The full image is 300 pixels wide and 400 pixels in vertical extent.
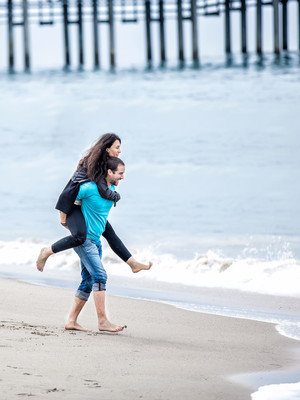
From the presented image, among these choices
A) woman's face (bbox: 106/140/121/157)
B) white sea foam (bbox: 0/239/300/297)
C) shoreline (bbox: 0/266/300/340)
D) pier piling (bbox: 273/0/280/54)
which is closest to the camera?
woman's face (bbox: 106/140/121/157)

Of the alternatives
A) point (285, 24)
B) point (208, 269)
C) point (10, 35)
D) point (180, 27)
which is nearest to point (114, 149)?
point (208, 269)

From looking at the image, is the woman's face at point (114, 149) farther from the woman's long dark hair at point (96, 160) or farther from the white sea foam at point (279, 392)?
the white sea foam at point (279, 392)

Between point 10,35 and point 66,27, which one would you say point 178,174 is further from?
point 10,35

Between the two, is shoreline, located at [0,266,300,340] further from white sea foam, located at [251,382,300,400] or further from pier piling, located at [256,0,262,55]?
pier piling, located at [256,0,262,55]

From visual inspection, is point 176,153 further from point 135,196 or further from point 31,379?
point 31,379

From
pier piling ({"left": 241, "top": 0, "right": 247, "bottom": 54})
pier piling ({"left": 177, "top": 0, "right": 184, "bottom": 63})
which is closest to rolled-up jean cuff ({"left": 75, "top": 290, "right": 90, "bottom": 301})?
pier piling ({"left": 177, "top": 0, "right": 184, "bottom": 63})

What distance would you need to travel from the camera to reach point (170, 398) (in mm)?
3555

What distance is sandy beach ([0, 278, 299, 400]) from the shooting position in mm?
3639

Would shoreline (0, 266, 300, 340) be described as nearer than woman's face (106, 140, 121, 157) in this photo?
No

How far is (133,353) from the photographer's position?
4.41m

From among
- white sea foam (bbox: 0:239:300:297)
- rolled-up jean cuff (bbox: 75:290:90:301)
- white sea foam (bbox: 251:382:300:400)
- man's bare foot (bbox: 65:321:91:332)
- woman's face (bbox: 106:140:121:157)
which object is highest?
woman's face (bbox: 106:140:121:157)

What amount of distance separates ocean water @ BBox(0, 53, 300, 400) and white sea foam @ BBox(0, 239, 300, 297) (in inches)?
0.7

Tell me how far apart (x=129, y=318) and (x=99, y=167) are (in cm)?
118

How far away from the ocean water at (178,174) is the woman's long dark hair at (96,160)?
1461 millimetres
